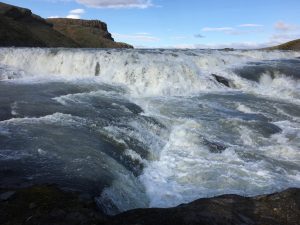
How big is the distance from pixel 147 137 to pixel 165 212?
693 cm

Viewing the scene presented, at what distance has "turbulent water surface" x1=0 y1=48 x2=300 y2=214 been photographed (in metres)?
9.40

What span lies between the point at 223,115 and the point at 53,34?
248 ft

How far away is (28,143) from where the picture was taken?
425 inches

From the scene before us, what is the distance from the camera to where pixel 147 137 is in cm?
1325

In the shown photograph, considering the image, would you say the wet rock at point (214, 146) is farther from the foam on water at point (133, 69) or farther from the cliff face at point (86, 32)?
the cliff face at point (86, 32)

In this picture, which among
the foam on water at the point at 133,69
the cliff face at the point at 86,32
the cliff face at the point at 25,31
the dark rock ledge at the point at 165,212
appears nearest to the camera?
the dark rock ledge at the point at 165,212

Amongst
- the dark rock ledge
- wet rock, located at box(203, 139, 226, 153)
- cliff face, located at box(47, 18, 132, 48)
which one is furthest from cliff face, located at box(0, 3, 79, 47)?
the dark rock ledge

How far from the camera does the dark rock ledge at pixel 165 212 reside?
602 centimetres

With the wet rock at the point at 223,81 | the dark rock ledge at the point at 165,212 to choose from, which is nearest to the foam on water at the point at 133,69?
the wet rock at the point at 223,81

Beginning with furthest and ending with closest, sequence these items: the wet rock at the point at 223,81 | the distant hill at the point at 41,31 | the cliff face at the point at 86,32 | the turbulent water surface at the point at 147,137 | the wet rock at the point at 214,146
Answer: the cliff face at the point at 86,32 → the distant hill at the point at 41,31 → the wet rock at the point at 223,81 → the wet rock at the point at 214,146 → the turbulent water surface at the point at 147,137

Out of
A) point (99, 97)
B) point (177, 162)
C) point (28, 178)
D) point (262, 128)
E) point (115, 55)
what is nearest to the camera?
point (28, 178)

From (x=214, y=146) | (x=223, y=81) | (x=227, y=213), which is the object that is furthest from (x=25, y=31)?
(x=227, y=213)

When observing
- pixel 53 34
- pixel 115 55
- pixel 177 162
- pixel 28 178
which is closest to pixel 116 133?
pixel 177 162

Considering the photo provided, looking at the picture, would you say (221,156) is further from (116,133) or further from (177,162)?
(116,133)
